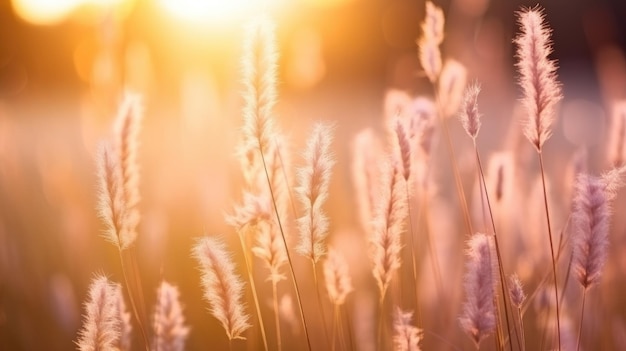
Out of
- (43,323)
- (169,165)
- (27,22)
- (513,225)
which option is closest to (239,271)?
(169,165)

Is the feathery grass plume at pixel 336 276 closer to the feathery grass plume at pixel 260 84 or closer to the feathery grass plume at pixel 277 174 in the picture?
the feathery grass plume at pixel 277 174

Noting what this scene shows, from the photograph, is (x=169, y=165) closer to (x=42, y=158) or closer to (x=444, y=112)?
(x=42, y=158)

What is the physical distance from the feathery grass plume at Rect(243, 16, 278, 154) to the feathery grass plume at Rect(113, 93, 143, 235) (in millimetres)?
209

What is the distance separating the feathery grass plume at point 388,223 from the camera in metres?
1.26

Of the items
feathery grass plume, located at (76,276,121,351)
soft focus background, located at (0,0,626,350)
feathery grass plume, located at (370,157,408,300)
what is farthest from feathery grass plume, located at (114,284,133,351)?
feathery grass plume, located at (370,157,408,300)

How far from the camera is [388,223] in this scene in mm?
1270

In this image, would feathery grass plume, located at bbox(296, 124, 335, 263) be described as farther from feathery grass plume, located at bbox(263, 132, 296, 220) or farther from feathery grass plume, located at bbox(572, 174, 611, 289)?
feathery grass plume, located at bbox(572, 174, 611, 289)

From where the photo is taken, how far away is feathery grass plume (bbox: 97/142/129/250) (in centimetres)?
125

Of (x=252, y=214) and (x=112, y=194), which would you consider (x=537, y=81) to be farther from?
(x=112, y=194)

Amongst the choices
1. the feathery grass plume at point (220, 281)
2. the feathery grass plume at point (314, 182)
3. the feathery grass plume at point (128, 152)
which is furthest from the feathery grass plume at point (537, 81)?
the feathery grass plume at point (128, 152)

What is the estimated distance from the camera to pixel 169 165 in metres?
3.44

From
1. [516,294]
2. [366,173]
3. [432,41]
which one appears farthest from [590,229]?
[432,41]

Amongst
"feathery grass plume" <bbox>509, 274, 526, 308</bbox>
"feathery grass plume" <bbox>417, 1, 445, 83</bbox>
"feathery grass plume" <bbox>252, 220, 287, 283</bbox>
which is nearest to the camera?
"feathery grass plume" <bbox>509, 274, 526, 308</bbox>

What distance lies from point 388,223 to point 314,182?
0.15m
